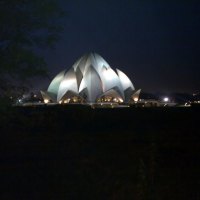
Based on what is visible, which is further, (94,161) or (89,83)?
(89,83)

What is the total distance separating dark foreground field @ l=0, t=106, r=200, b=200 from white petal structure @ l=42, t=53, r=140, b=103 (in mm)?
28786

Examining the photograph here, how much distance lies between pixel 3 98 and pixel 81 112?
58.7 feet

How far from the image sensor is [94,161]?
902 cm

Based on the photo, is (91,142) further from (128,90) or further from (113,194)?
(128,90)

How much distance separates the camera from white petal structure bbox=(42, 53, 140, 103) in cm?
4594

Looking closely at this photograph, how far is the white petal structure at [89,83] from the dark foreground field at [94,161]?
A: 94.4ft

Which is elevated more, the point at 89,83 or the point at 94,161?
the point at 89,83

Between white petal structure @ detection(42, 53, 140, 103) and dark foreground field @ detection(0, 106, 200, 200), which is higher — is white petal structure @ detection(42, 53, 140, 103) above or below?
above

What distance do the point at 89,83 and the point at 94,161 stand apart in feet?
122

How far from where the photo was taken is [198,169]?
7871 millimetres

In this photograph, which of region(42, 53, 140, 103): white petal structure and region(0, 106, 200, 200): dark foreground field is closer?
region(0, 106, 200, 200): dark foreground field

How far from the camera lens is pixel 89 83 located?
151ft

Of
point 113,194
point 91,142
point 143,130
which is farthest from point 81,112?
point 113,194

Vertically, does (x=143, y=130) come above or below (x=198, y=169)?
above
